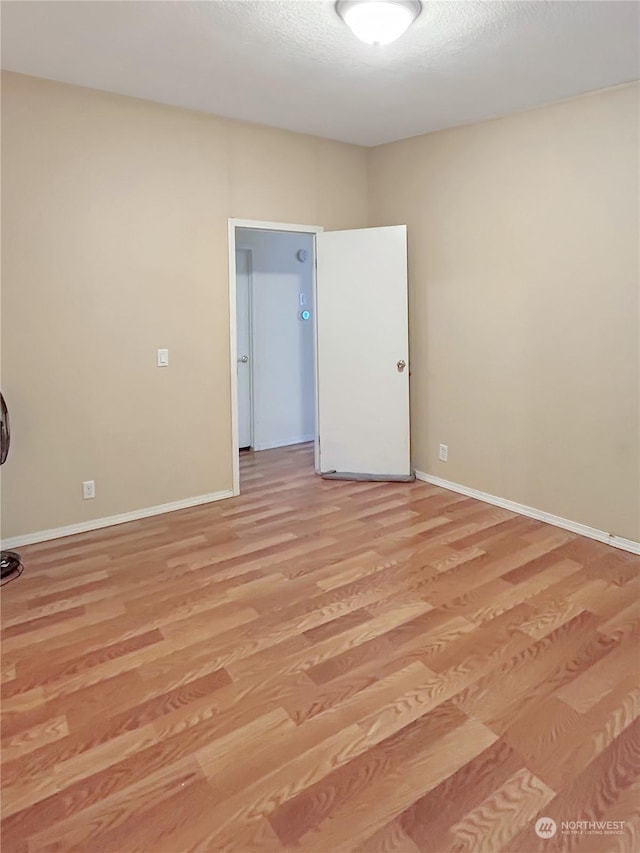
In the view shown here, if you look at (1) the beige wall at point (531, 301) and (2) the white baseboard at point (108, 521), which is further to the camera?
(2) the white baseboard at point (108, 521)

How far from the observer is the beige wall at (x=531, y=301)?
3.06 metres

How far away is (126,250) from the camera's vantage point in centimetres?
346

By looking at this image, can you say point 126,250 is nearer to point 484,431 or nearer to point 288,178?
point 288,178

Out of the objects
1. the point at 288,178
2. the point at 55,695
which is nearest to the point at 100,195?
the point at 288,178

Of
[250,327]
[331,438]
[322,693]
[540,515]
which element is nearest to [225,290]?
[331,438]

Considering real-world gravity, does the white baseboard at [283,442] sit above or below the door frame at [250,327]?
below

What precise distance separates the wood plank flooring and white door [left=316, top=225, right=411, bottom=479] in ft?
3.97

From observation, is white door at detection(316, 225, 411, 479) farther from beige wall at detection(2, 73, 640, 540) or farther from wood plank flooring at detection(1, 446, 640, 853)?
wood plank flooring at detection(1, 446, 640, 853)

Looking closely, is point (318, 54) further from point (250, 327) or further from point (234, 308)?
point (250, 327)
